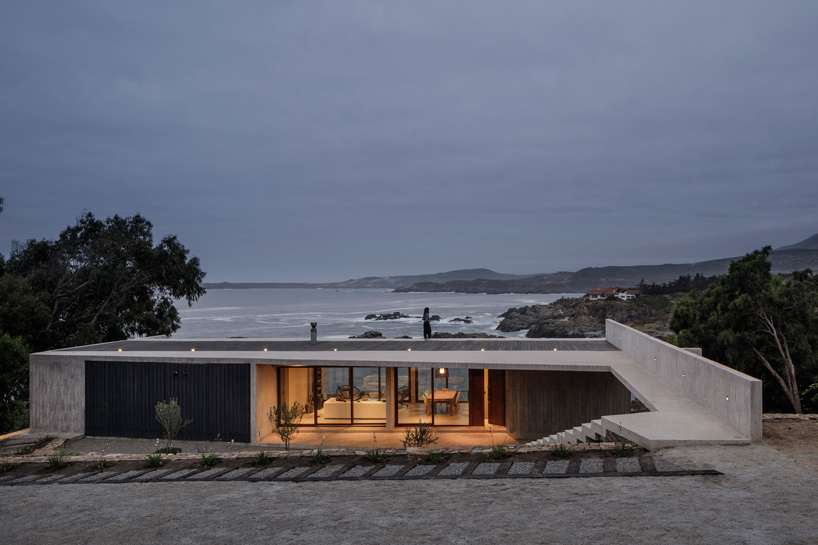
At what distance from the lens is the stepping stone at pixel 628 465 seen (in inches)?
188

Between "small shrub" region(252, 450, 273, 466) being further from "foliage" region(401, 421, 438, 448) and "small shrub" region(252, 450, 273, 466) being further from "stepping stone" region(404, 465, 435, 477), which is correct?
"foliage" region(401, 421, 438, 448)

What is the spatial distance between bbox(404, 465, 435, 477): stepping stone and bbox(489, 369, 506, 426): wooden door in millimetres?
6747

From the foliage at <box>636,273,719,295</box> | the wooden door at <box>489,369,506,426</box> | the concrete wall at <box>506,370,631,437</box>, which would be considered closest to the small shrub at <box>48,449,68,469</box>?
the wooden door at <box>489,369,506,426</box>

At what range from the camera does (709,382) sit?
6734 millimetres

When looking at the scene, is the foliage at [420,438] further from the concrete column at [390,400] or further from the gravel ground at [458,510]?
the gravel ground at [458,510]

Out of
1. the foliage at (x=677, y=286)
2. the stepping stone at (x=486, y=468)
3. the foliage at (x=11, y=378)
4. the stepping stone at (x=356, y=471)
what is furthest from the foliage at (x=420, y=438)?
the foliage at (x=677, y=286)

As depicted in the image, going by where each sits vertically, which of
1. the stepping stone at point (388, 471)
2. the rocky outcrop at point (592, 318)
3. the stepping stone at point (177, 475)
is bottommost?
the rocky outcrop at point (592, 318)

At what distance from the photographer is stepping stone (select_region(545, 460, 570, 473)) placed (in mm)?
4992

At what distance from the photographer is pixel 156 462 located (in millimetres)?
6344

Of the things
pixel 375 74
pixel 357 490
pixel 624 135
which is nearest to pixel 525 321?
pixel 624 135

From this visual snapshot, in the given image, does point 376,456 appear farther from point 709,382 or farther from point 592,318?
point 592,318

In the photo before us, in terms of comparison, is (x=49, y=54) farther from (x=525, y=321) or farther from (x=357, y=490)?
(x=525, y=321)

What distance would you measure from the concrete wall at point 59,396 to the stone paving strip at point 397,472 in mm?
6107

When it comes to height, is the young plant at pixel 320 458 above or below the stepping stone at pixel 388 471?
below
